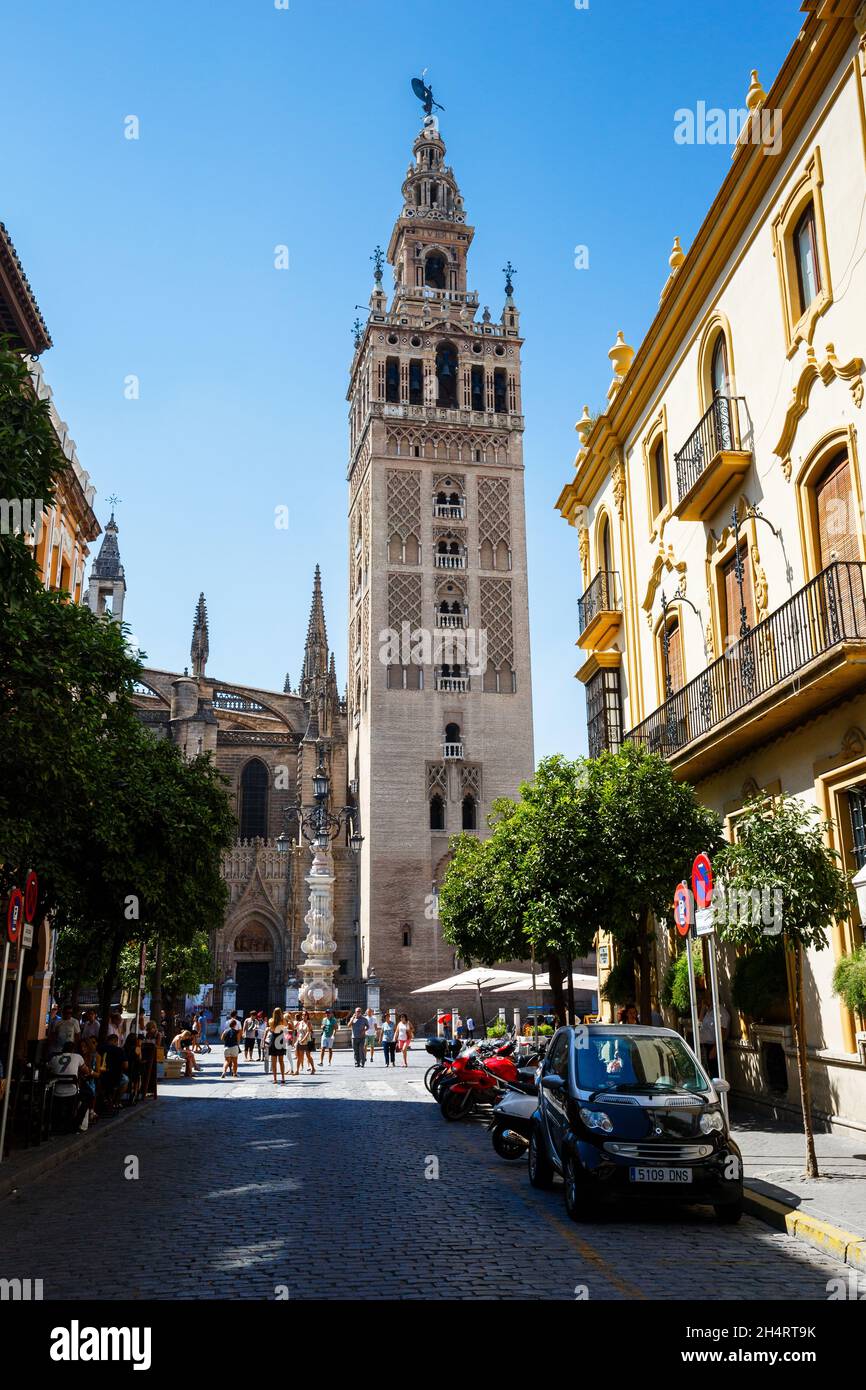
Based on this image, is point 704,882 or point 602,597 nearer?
point 704,882

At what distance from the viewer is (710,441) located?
15.6 meters

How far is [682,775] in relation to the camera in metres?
16.9

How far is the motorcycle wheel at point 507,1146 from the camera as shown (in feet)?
38.8

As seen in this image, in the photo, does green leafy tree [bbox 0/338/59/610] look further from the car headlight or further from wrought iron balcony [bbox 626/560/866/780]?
wrought iron balcony [bbox 626/560/866/780]

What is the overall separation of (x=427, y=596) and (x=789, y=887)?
38.6 metres

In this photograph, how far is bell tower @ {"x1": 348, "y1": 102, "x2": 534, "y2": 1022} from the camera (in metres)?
44.9

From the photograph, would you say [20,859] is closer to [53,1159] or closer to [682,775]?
[53,1159]

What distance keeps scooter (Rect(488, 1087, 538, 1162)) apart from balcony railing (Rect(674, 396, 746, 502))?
8.29 metres

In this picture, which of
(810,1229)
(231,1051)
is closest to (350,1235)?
(810,1229)

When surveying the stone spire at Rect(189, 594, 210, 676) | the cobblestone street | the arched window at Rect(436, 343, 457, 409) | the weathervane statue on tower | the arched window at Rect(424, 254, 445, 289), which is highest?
the weathervane statue on tower

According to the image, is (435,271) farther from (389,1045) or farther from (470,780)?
(389,1045)

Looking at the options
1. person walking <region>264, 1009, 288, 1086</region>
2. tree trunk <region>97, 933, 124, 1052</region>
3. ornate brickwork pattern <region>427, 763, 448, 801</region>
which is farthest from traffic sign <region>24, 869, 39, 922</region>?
ornate brickwork pattern <region>427, 763, 448, 801</region>
